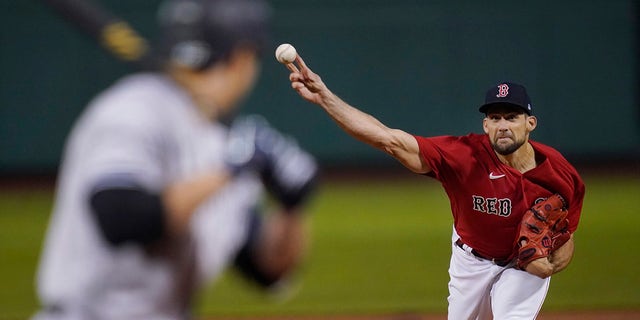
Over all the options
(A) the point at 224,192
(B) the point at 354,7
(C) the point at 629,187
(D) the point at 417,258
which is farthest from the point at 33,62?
(A) the point at 224,192

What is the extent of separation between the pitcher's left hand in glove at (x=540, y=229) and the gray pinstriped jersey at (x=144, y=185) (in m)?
1.87

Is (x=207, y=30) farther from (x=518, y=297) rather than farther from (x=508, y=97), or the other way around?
(x=518, y=297)

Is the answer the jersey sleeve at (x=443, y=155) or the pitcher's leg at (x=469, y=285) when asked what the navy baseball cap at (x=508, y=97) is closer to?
the jersey sleeve at (x=443, y=155)

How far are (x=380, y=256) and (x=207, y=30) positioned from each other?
22.1 ft

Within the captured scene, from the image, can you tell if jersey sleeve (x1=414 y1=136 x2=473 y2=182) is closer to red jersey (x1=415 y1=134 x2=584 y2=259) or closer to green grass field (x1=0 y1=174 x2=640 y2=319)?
red jersey (x1=415 y1=134 x2=584 y2=259)

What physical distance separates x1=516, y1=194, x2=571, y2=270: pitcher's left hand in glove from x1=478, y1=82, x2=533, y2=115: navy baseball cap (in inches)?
15.9

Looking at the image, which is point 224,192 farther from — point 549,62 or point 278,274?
point 549,62

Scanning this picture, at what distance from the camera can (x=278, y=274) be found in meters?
2.19

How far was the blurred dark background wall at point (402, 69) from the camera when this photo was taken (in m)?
12.8

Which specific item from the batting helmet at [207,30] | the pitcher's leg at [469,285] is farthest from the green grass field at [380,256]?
the batting helmet at [207,30]

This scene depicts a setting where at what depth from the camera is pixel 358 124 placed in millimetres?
3670

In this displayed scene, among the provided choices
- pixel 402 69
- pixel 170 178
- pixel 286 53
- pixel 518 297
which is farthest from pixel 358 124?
pixel 402 69

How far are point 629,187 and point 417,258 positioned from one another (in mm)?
4612

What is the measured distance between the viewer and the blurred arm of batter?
344 cm
